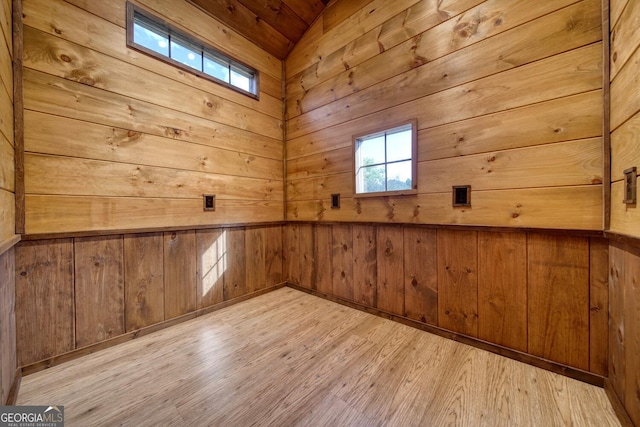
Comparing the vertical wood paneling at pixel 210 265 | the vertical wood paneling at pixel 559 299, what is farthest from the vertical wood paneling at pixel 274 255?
the vertical wood paneling at pixel 559 299

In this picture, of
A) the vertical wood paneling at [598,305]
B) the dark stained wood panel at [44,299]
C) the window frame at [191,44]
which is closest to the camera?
the vertical wood paneling at [598,305]

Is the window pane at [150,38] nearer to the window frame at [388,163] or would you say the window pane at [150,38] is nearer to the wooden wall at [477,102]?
the wooden wall at [477,102]

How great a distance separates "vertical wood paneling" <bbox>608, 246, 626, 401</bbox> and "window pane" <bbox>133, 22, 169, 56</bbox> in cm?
309

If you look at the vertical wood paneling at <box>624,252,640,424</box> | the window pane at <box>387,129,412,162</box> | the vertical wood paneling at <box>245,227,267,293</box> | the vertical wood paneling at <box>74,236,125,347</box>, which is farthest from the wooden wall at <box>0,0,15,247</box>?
the vertical wood paneling at <box>624,252,640,424</box>

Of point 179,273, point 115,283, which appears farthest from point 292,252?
point 115,283

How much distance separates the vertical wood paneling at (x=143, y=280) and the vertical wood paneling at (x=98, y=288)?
4cm

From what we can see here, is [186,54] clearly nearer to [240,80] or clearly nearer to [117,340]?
[240,80]

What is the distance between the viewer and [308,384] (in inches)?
50.4

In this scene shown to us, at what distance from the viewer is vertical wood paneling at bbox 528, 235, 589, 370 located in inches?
50.9

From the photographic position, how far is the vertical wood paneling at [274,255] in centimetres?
270

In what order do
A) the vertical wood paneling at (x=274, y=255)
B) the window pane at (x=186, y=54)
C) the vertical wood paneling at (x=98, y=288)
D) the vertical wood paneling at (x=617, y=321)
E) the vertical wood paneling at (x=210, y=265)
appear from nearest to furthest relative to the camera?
the vertical wood paneling at (x=617, y=321) → the vertical wood paneling at (x=98, y=288) → the window pane at (x=186, y=54) → the vertical wood paneling at (x=210, y=265) → the vertical wood paneling at (x=274, y=255)

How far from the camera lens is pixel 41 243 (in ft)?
4.75

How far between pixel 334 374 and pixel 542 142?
1.74m

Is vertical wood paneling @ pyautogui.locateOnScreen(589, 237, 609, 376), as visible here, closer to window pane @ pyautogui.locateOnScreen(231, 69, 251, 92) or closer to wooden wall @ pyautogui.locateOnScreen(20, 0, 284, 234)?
wooden wall @ pyautogui.locateOnScreen(20, 0, 284, 234)
